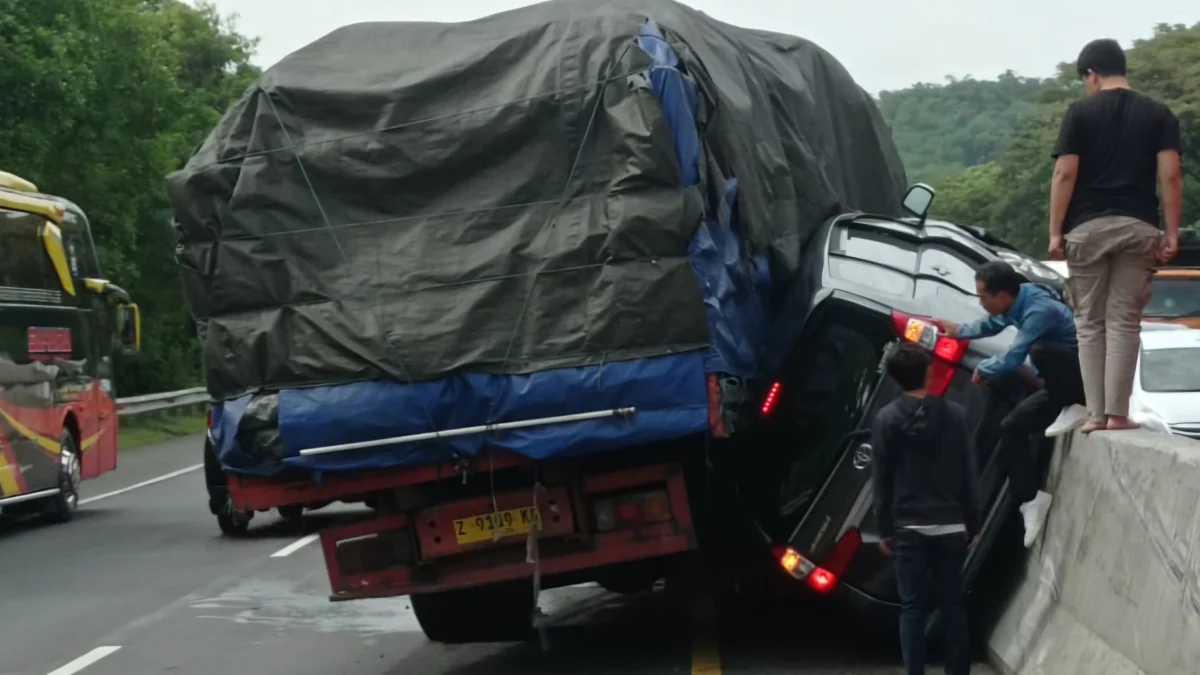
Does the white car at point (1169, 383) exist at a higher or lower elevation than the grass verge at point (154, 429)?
higher

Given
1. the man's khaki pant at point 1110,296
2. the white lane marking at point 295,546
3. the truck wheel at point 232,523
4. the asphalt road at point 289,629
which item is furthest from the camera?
the truck wheel at point 232,523

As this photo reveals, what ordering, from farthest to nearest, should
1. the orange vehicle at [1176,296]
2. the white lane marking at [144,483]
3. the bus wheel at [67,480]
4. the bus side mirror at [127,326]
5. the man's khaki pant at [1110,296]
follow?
1. the white lane marking at [144,483]
2. the orange vehicle at [1176,296]
3. the bus side mirror at [127,326]
4. the bus wheel at [67,480]
5. the man's khaki pant at [1110,296]

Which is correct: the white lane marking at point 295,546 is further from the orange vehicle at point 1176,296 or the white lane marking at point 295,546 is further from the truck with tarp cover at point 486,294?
the orange vehicle at point 1176,296

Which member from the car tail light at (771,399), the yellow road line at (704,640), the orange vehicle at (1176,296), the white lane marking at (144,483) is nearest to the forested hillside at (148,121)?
the white lane marking at (144,483)

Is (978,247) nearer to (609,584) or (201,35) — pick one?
(609,584)

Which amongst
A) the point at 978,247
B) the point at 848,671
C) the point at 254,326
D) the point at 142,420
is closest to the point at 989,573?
the point at 848,671

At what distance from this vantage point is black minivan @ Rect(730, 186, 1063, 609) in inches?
316

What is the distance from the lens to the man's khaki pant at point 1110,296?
7.12m

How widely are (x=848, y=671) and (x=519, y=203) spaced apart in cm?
280

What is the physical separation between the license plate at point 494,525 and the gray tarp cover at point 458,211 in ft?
2.52

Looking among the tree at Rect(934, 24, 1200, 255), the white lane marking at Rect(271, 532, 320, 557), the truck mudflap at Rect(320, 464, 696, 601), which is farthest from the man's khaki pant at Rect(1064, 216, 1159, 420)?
the tree at Rect(934, 24, 1200, 255)

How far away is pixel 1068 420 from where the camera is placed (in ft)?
25.3

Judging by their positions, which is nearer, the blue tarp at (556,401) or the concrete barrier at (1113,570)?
the concrete barrier at (1113,570)

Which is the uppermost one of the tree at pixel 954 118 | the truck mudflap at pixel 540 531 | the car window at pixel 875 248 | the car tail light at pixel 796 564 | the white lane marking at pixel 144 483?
the car window at pixel 875 248
